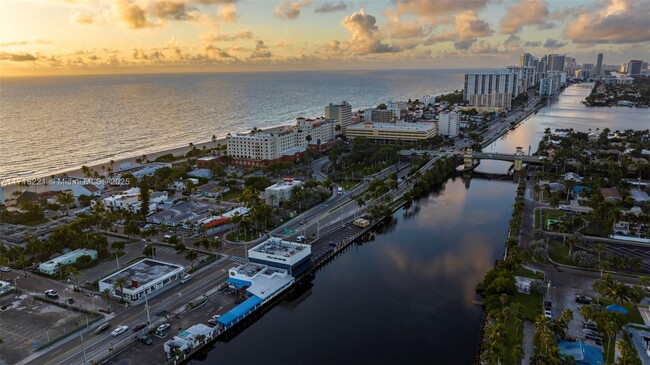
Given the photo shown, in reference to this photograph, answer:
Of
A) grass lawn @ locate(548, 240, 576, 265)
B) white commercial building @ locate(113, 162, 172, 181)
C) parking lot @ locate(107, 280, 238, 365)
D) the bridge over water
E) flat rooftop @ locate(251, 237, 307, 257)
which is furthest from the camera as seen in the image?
the bridge over water

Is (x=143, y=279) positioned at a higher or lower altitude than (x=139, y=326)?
higher

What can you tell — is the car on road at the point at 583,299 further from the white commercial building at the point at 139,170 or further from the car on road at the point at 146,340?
the white commercial building at the point at 139,170

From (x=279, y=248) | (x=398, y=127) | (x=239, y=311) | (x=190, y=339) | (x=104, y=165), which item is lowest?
(x=104, y=165)

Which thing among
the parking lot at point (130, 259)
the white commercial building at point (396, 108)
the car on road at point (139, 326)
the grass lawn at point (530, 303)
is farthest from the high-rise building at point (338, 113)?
the car on road at point (139, 326)

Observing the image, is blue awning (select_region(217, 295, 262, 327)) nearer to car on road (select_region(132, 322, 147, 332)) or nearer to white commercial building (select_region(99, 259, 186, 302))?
car on road (select_region(132, 322, 147, 332))

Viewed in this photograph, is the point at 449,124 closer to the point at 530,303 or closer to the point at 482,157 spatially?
the point at 482,157

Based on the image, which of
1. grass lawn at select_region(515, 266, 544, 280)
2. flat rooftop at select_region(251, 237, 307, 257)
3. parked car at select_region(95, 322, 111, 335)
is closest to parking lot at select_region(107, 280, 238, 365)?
parked car at select_region(95, 322, 111, 335)

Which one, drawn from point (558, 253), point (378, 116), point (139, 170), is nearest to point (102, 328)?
point (558, 253)
